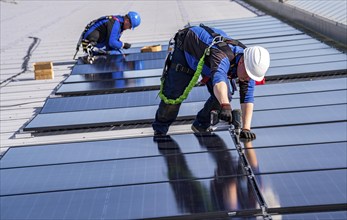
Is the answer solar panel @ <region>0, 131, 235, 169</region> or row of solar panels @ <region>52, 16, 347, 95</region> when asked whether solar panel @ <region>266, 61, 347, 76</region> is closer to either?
row of solar panels @ <region>52, 16, 347, 95</region>

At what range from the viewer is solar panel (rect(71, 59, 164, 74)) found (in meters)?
13.3

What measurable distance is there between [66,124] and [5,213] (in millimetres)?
3532

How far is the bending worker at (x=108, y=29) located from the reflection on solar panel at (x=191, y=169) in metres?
5.46

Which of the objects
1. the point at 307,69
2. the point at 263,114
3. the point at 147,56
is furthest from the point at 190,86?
the point at 147,56

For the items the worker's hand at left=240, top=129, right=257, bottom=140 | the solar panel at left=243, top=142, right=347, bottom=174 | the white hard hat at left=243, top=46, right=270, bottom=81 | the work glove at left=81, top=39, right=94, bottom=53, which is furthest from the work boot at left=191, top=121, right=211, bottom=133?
the work glove at left=81, top=39, right=94, bottom=53

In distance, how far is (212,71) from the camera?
6859 millimetres

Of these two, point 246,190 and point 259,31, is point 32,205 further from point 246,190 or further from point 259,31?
point 259,31

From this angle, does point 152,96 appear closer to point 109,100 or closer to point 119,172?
point 109,100

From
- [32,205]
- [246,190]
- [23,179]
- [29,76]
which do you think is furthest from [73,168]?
[29,76]

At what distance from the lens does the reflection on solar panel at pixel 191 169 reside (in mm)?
5309

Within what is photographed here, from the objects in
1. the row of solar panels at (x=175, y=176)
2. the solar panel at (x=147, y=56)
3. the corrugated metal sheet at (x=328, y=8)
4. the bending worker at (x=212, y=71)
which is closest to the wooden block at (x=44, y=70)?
the solar panel at (x=147, y=56)

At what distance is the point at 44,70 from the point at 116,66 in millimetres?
1761

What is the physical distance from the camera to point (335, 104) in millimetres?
8789

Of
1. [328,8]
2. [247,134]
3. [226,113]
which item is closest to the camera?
[226,113]
